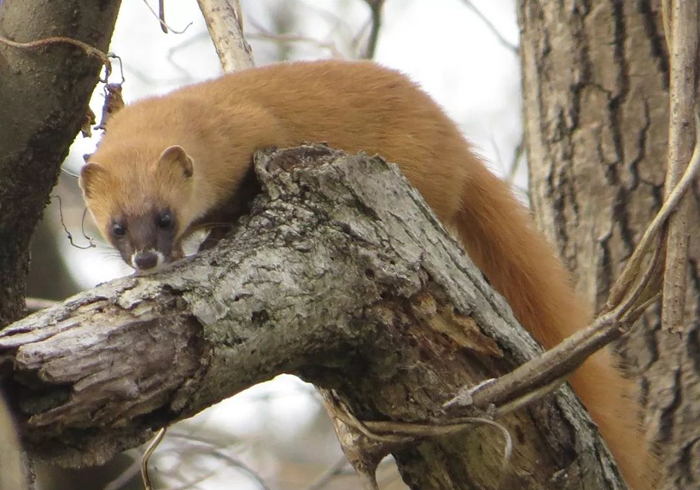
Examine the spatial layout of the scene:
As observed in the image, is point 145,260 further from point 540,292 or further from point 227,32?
point 540,292

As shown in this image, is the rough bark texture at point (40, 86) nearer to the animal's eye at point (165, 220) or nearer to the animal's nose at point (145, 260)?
the animal's nose at point (145, 260)

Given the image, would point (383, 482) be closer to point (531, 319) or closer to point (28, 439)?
point (531, 319)

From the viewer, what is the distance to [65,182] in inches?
208

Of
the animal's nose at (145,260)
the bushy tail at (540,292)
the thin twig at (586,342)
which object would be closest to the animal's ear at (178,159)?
the animal's nose at (145,260)

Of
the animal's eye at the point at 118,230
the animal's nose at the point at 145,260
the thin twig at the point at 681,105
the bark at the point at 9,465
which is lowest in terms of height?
the animal's eye at the point at 118,230

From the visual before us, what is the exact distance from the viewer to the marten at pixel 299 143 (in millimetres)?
2938

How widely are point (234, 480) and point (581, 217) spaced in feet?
8.72

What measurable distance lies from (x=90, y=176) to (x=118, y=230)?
185 mm

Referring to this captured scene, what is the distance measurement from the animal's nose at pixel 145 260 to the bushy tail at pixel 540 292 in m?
1.02

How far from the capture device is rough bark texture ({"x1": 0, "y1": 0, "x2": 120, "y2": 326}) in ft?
7.04

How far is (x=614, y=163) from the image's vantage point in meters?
3.49

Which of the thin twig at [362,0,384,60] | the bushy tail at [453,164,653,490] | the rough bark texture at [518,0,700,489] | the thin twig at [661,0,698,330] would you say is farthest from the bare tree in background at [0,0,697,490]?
the thin twig at [362,0,384,60]

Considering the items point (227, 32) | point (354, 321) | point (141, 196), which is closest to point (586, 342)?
point (354, 321)

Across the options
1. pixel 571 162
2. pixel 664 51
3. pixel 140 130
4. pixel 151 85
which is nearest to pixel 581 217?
pixel 571 162
